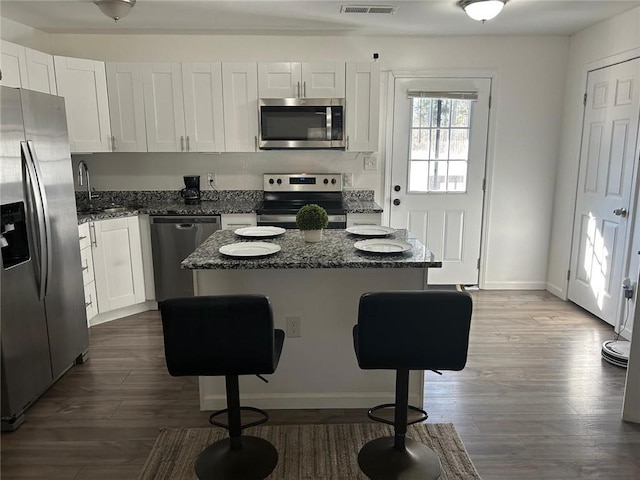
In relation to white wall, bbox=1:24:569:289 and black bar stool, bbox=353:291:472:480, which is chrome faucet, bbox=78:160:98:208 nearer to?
white wall, bbox=1:24:569:289

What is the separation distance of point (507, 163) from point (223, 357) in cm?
370

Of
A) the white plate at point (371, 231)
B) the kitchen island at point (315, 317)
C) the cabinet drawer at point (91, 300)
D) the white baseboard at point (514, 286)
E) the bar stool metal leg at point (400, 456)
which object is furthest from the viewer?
the white baseboard at point (514, 286)

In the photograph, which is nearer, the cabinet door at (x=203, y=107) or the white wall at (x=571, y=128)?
the white wall at (x=571, y=128)

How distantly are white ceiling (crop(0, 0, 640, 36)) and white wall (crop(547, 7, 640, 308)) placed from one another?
127mm

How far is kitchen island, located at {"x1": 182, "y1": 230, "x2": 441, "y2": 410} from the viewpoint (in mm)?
2451

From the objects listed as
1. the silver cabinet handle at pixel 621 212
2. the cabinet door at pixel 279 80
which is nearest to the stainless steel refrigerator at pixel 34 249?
the cabinet door at pixel 279 80

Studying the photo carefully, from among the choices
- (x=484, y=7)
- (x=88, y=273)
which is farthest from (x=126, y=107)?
(x=484, y=7)

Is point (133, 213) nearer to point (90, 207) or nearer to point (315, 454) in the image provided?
point (90, 207)

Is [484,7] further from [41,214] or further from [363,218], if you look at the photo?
[41,214]

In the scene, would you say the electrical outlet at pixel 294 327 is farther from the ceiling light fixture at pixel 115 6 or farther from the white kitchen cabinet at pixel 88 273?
the ceiling light fixture at pixel 115 6

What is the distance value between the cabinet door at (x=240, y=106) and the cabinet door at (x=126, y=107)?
72cm

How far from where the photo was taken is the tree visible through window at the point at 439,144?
14.8ft

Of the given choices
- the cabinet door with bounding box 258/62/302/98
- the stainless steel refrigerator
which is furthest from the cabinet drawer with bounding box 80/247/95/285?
the cabinet door with bounding box 258/62/302/98

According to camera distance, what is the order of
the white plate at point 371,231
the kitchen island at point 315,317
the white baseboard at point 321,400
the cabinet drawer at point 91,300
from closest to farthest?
1. the kitchen island at point 315,317
2. the white baseboard at point 321,400
3. the white plate at point 371,231
4. the cabinet drawer at point 91,300
